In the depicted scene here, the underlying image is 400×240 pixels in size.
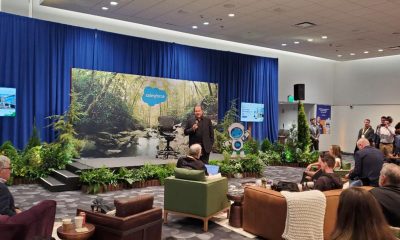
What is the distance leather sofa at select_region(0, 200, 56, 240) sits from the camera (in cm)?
281

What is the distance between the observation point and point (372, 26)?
1026cm

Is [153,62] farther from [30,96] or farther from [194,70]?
[30,96]

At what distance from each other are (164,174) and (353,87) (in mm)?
11528

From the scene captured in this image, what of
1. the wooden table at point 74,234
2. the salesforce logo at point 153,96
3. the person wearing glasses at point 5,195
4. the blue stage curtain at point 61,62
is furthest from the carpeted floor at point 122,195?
the salesforce logo at point 153,96

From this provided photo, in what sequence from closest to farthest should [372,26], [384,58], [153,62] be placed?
[372,26], [153,62], [384,58]

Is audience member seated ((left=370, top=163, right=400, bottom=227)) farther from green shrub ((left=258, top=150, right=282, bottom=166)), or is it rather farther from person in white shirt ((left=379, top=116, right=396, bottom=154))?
green shrub ((left=258, top=150, right=282, bottom=166))

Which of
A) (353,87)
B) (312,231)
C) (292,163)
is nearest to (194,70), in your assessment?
(292,163)

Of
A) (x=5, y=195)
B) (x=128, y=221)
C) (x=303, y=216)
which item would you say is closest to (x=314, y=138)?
(x=303, y=216)

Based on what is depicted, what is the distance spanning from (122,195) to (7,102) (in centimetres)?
420

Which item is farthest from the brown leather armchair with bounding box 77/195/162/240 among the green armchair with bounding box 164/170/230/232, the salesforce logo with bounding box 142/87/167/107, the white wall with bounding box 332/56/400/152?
the white wall with bounding box 332/56/400/152

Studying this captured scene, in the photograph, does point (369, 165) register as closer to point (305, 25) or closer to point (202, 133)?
point (202, 133)

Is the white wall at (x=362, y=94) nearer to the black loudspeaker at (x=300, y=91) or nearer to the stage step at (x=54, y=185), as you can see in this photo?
the black loudspeaker at (x=300, y=91)

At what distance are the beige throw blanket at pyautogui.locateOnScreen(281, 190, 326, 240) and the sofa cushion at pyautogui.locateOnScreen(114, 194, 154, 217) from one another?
1599mm

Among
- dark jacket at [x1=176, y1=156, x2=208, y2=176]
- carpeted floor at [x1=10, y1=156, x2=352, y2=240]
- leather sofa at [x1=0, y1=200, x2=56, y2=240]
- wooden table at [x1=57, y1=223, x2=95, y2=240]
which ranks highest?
dark jacket at [x1=176, y1=156, x2=208, y2=176]
